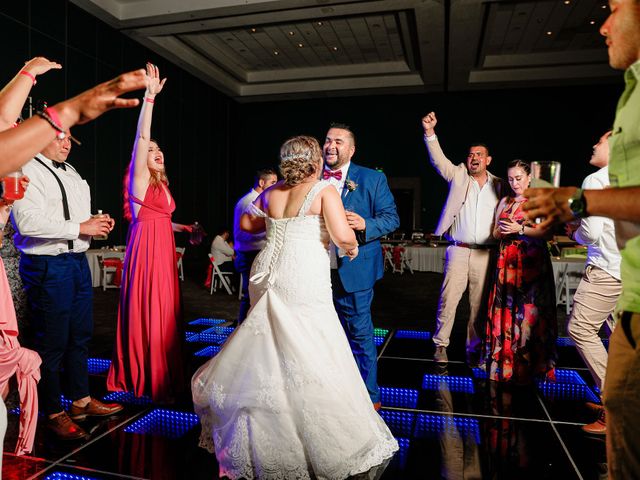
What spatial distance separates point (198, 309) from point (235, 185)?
326 inches

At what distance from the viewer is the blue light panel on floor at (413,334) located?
4.86m

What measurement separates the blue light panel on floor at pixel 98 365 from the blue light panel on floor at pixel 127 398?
0.52m

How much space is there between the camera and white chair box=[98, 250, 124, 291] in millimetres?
8031

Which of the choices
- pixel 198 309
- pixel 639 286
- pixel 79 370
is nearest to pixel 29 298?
pixel 79 370

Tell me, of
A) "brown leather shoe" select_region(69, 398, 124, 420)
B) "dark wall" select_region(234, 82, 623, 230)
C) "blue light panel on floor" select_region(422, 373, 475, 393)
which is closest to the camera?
"brown leather shoe" select_region(69, 398, 124, 420)

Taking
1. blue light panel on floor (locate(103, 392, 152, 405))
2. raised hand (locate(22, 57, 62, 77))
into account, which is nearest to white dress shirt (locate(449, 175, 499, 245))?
blue light panel on floor (locate(103, 392, 152, 405))

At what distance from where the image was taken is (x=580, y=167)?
40.5 feet

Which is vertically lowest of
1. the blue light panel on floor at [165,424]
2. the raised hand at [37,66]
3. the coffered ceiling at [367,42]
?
the blue light panel on floor at [165,424]

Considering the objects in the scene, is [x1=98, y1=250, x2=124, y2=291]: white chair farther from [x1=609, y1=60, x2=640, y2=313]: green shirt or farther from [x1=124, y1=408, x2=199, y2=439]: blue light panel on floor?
[x1=609, y1=60, x2=640, y2=313]: green shirt

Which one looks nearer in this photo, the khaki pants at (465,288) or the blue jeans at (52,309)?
the blue jeans at (52,309)

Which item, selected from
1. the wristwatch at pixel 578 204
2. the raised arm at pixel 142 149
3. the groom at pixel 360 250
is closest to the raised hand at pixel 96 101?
the wristwatch at pixel 578 204

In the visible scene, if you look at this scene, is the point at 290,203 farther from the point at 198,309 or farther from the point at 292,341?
the point at 198,309

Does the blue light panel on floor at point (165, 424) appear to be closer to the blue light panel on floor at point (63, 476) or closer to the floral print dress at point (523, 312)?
the blue light panel on floor at point (63, 476)

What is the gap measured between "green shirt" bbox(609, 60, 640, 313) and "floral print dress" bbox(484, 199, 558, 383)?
7.88 feet
